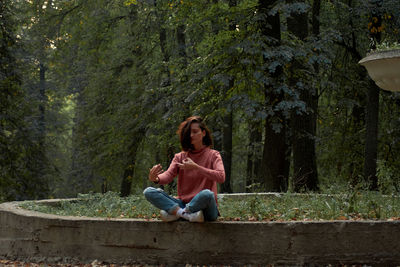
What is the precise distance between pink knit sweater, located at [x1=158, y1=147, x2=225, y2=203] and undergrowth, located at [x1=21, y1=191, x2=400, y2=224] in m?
0.67

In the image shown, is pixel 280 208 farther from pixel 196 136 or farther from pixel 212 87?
pixel 212 87

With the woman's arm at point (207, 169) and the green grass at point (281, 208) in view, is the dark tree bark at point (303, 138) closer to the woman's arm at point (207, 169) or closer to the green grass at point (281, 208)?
the green grass at point (281, 208)

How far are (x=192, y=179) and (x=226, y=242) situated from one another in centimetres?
78

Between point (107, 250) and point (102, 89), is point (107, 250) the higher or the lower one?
the lower one

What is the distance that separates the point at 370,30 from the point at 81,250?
9.68 metres

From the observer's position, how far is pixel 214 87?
13.1 meters

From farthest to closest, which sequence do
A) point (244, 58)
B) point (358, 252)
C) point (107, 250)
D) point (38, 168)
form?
1. point (38, 168)
2. point (244, 58)
3. point (107, 250)
4. point (358, 252)

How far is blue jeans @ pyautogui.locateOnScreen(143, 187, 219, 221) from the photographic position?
598 centimetres

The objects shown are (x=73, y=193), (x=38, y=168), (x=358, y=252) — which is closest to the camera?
(x=358, y=252)

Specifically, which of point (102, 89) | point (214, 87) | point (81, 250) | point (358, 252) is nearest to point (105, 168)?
point (102, 89)

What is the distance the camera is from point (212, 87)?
12570 millimetres

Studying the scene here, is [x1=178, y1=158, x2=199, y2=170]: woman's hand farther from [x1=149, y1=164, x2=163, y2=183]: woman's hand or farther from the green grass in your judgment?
the green grass

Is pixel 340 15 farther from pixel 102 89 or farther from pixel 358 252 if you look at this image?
pixel 358 252

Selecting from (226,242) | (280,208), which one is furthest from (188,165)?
(280,208)
